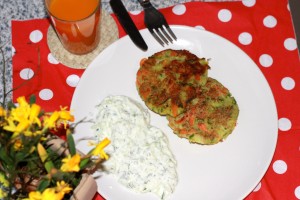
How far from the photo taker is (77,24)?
6.04 feet

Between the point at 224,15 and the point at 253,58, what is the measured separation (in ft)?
0.75

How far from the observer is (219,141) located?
1814mm

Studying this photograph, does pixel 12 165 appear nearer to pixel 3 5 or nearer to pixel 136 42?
pixel 136 42

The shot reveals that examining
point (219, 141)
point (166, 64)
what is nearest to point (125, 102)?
point (166, 64)

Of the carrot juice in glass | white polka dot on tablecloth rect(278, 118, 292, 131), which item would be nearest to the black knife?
the carrot juice in glass

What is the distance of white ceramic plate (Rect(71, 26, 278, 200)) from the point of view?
1752 mm

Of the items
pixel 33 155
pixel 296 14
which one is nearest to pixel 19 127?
pixel 33 155

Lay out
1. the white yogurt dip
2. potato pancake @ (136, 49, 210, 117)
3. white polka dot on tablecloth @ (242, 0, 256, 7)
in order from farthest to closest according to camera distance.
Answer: white polka dot on tablecloth @ (242, 0, 256, 7) → potato pancake @ (136, 49, 210, 117) → the white yogurt dip

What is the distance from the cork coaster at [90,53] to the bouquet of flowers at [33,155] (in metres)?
0.65

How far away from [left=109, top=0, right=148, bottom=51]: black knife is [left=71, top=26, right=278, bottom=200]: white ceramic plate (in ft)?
0.07

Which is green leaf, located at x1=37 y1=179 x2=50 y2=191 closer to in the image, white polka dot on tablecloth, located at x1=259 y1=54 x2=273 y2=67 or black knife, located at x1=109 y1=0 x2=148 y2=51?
black knife, located at x1=109 y1=0 x2=148 y2=51

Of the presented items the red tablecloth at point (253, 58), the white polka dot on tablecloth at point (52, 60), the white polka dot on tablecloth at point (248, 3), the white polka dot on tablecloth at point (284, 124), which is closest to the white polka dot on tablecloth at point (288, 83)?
the red tablecloth at point (253, 58)

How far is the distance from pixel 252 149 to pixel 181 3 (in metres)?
0.73

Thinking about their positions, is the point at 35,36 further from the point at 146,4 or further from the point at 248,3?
the point at 248,3
